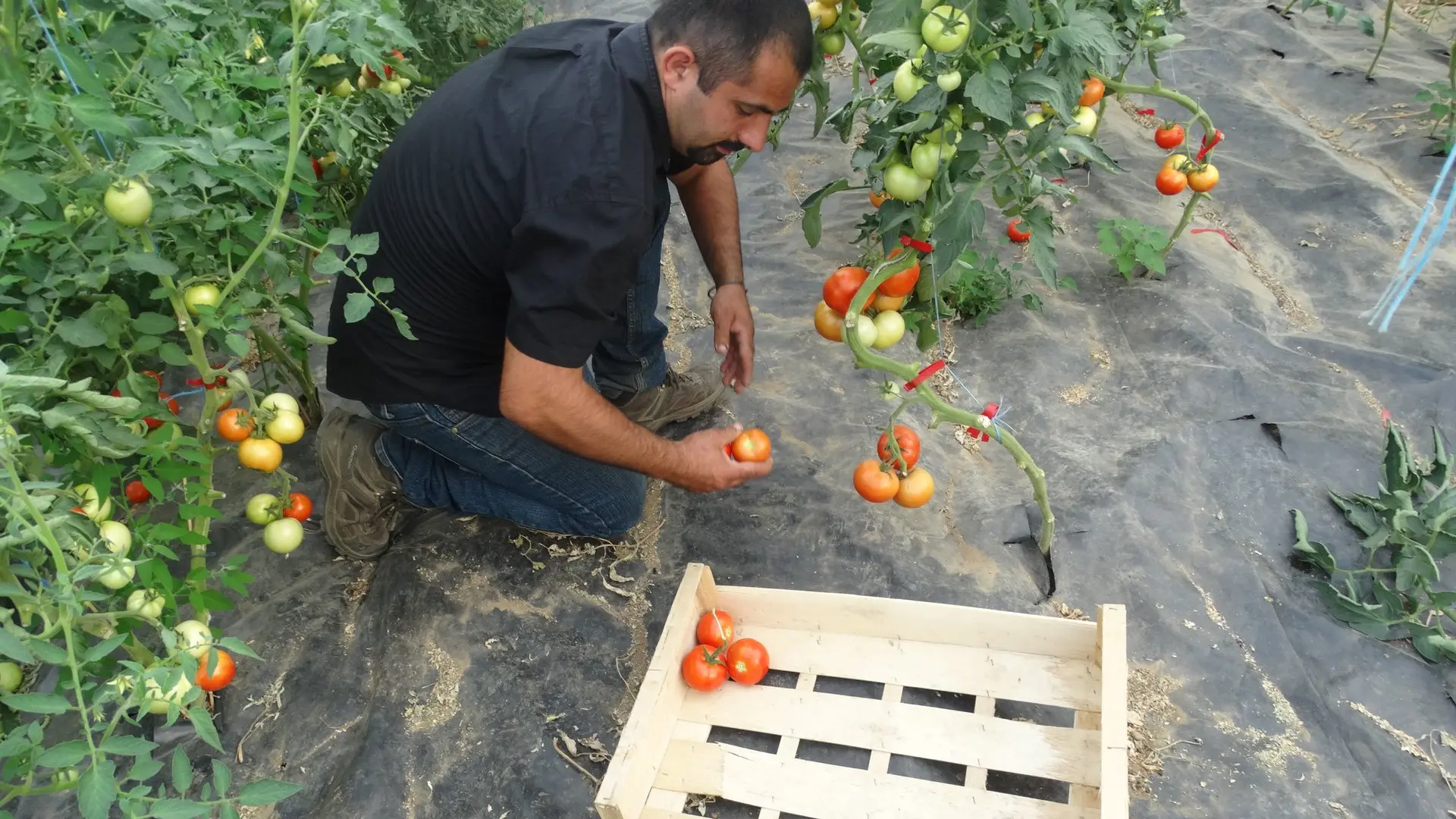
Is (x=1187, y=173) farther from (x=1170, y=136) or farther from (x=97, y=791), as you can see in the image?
(x=97, y=791)

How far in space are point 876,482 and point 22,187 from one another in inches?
58.9

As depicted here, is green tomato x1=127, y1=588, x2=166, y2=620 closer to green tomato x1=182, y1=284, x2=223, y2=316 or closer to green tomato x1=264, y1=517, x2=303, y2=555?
green tomato x1=264, y1=517, x2=303, y2=555

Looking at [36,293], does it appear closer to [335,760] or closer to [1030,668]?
[335,760]

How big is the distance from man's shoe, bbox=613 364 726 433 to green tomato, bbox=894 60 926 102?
126 cm

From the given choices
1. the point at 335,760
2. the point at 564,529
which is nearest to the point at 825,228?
the point at 564,529

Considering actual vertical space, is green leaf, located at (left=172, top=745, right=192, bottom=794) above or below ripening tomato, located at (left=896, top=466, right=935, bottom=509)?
above

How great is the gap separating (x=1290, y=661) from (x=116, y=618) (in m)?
2.35

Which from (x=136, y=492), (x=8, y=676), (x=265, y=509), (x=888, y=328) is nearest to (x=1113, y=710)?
(x=888, y=328)

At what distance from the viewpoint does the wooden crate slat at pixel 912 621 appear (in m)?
1.82

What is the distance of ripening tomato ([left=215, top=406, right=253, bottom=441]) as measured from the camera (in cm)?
172

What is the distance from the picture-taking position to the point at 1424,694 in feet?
6.25

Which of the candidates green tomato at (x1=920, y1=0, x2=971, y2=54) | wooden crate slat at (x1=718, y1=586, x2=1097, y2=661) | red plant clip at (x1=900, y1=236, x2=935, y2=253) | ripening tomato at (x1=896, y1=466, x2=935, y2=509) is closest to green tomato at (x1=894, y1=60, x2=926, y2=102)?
green tomato at (x1=920, y1=0, x2=971, y2=54)

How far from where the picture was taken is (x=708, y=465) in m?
1.90

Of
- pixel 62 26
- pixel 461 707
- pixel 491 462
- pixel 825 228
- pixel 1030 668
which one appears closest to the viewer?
→ pixel 62 26
